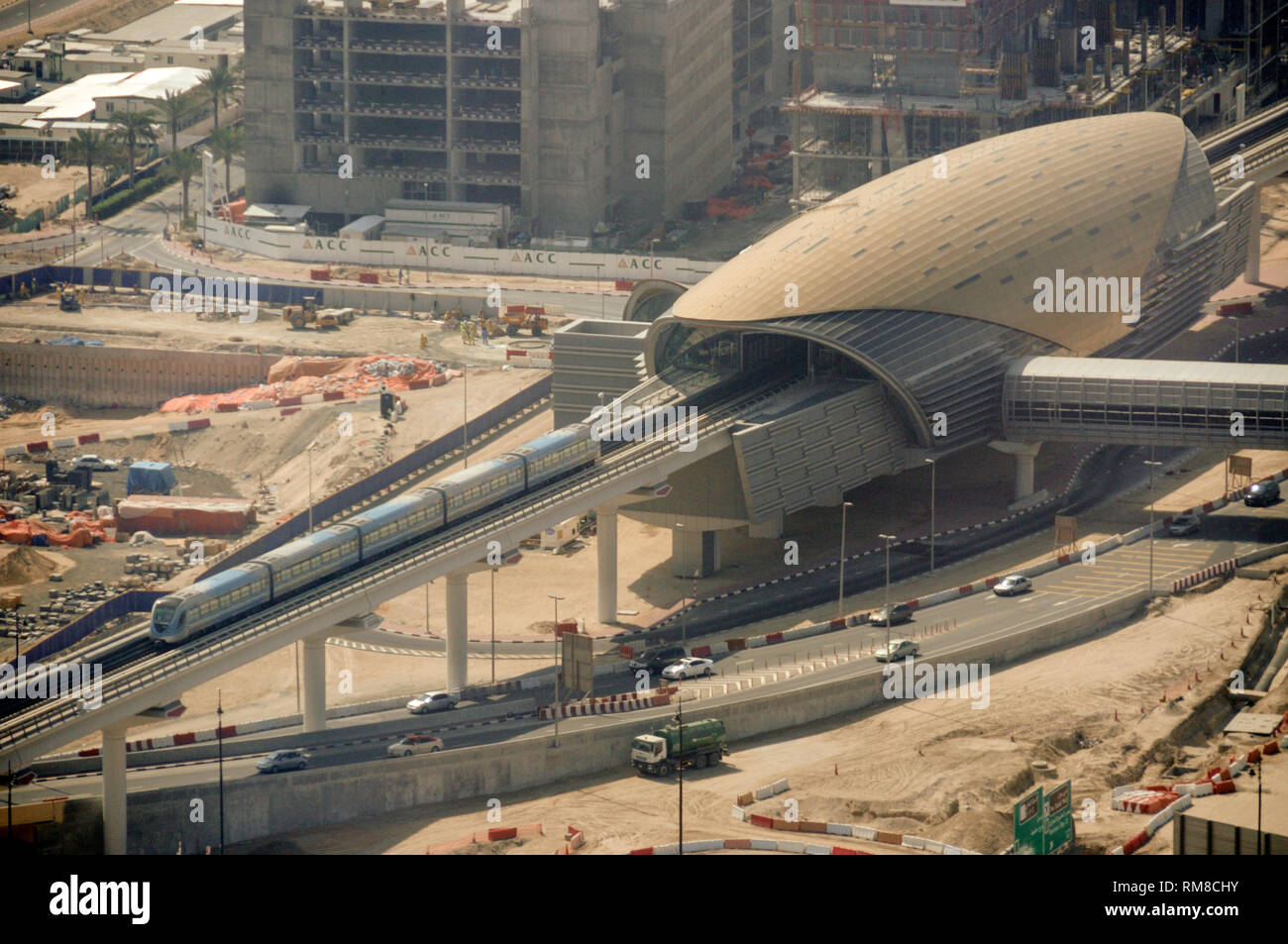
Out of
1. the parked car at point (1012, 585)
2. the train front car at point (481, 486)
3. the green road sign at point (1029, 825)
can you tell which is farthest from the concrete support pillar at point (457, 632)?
the green road sign at point (1029, 825)

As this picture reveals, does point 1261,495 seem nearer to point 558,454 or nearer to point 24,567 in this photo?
point 558,454

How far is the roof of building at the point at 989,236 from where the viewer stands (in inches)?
5591

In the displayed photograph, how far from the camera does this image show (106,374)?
188750 millimetres

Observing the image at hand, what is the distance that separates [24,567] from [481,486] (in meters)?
35.0

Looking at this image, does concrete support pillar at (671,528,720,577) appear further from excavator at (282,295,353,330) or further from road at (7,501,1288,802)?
excavator at (282,295,353,330)

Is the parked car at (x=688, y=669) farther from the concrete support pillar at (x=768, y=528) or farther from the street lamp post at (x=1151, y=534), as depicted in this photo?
the street lamp post at (x=1151, y=534)

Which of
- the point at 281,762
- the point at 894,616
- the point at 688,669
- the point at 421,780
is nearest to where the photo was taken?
the point at 281,762

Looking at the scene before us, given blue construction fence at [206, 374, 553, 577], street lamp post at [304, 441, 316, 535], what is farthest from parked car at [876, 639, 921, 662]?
blue construction fence at [206, 374, 553, 577]

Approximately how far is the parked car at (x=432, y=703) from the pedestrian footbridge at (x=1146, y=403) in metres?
42.9

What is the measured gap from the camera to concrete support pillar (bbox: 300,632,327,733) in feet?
376

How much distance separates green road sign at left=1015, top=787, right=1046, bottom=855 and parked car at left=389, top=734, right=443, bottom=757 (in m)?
27.3

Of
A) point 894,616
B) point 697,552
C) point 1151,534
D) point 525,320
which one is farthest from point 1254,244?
point 894,616
